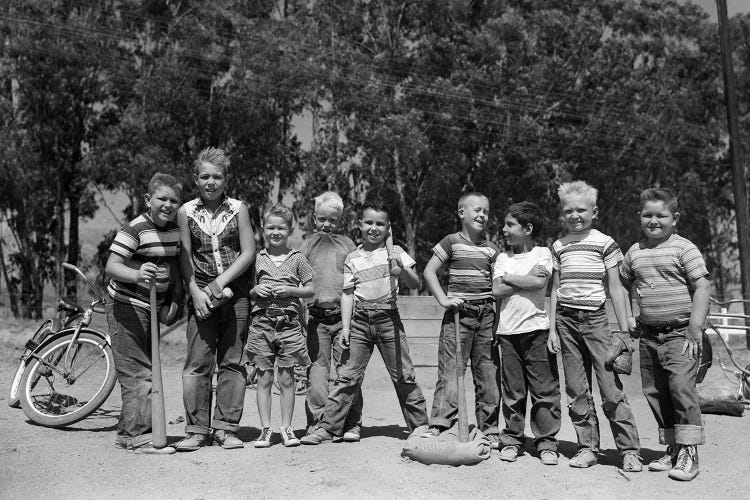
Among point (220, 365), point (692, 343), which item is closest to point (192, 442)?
point (220, 365)

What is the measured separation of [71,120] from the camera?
87.1 ft

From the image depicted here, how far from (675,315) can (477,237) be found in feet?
4.30

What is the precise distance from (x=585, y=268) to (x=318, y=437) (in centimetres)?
195

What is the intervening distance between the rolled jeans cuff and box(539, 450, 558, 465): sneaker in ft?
2.28

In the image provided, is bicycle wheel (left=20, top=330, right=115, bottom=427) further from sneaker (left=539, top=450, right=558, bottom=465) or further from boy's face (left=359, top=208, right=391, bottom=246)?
sneaker (left=539, top=450, right=558, bottom=465)

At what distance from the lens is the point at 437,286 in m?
4.86

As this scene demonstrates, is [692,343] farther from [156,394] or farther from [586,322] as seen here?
[156,394]

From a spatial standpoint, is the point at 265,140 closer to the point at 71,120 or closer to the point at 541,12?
the point at 71,120

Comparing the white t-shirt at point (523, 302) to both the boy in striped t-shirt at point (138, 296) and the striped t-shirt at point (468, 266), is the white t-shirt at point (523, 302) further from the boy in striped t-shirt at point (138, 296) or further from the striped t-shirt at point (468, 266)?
the boy in striped t-shirt at point (138, 296)

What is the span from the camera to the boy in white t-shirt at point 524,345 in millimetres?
4582

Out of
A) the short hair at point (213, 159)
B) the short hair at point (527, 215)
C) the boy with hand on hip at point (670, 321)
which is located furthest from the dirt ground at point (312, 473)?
the short hair at point (213, 159)

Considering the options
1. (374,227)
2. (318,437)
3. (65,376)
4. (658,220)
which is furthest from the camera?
(65,376)

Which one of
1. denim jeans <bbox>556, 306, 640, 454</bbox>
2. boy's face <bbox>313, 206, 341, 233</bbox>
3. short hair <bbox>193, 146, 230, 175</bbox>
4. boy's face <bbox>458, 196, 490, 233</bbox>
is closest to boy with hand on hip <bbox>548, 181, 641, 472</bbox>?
denim jeans <bbox>556, 306, 640, 454</bbox>

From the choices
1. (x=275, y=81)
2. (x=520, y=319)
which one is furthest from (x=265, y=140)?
(x=520, y=319)
